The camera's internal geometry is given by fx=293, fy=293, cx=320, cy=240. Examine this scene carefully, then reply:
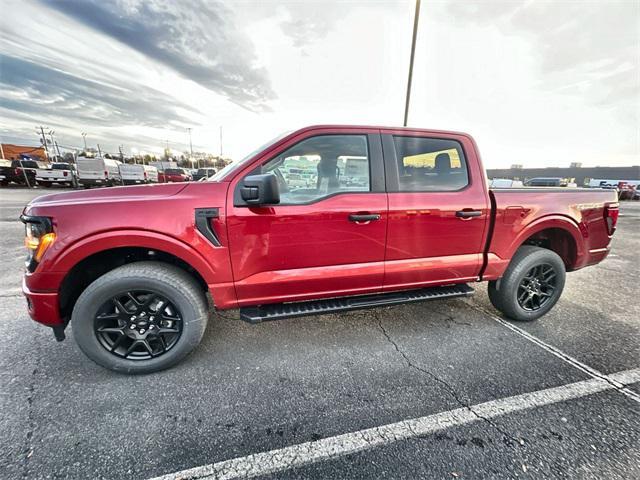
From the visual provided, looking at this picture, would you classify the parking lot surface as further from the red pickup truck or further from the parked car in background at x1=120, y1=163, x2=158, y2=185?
the parked car in background at x1=120, y1=163, x2=158, y2=185

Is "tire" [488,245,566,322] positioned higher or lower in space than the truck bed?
lower

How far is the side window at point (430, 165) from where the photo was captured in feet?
9.06

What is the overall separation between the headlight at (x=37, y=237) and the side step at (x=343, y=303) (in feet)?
4.86

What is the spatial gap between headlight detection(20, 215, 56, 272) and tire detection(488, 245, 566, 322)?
13.5 ft

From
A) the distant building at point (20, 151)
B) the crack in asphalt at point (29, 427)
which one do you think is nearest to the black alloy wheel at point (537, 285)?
the crack in asphalt at point (29, 427)

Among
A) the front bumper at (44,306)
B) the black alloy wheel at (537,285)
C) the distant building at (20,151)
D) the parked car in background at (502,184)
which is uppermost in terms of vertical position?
the distant building at (20,151)

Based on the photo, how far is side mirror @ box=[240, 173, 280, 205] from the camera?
2.13m

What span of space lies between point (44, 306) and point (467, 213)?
11.9ft

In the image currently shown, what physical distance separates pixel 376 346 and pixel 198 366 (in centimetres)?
160

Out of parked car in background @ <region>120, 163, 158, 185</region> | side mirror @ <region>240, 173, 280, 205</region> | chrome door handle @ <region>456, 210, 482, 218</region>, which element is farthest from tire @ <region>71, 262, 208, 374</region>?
parked car in background @ <region>120, 163, 158, 185</region>

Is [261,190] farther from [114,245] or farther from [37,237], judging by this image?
[37,237]

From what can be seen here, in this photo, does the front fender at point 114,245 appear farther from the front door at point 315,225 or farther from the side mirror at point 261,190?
the side mirror at point 261,190

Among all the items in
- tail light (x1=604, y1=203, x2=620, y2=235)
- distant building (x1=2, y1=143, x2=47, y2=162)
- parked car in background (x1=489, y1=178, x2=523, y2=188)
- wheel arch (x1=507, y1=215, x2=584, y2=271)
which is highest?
distant building (x1=2, y1=143, x2=47, y2=162)

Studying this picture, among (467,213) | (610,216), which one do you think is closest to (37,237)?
(467,213)
